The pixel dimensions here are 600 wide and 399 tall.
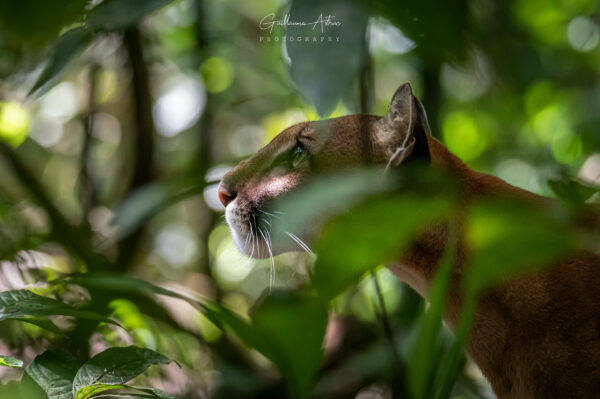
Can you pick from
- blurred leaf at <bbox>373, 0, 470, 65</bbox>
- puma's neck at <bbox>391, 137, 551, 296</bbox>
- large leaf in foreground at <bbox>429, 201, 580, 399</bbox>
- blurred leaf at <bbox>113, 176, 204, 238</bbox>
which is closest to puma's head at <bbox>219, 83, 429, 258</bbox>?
puma's neck at <bbox>391, 137, 551, 296</bbox>

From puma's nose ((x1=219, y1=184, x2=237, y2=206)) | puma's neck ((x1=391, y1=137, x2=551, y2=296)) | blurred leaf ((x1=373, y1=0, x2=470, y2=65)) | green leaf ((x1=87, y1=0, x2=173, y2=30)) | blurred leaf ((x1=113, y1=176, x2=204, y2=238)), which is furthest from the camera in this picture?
puma's nose ((x1=219, y1=184, x2=237, y2=206))

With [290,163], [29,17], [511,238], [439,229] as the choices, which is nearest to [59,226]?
[290,163]

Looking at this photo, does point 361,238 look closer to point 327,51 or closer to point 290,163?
point 327,51

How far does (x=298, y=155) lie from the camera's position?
159 centimetres

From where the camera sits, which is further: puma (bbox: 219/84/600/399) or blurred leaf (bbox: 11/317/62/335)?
puma (bbox: 219/84/600/399)

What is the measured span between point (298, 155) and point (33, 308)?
0.88 meters

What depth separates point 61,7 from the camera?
50 cm

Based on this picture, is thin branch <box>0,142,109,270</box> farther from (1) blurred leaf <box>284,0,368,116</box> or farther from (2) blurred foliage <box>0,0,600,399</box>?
(1) blurred leaf <box>284,0,368,116</box>

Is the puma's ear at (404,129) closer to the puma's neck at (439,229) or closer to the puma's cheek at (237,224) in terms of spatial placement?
the puma's neck at (439,229)

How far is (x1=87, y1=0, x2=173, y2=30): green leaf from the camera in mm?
761

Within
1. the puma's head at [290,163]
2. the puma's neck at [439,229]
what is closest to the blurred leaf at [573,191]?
the puma's neck at [439,229]

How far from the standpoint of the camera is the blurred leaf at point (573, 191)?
3.36 ft

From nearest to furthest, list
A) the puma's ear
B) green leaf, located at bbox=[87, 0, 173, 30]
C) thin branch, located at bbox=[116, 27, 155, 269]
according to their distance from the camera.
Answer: green leaf, located at bbox=[87, 0, 173, 30]
the puma's ear
thin branch, located at bbox=[116, 27, 155, 269]

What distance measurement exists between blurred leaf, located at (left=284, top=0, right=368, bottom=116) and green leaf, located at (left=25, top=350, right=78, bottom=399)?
51 cm
